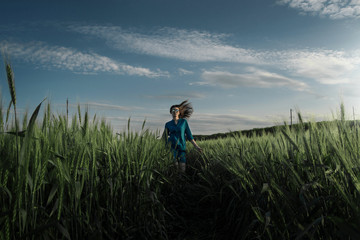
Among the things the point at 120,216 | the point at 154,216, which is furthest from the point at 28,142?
the point at 154,216

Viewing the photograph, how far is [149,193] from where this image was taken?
1927 mm

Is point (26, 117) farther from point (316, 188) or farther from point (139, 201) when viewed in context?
point (316, 188)

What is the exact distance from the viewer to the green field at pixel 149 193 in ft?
4.50

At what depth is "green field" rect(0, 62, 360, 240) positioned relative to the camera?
137 cm

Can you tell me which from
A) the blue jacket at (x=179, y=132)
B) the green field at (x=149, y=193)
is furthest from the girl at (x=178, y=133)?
the green field at (x=149, y=193)

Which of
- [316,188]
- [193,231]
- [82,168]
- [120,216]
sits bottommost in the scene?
[193,231]

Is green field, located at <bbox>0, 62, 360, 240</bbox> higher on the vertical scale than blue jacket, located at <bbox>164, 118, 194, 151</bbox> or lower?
lower

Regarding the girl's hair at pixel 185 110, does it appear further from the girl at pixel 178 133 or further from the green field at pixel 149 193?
the green field at pixel 149 193

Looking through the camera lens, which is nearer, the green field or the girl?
the green field

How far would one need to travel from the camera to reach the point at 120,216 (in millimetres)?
1952

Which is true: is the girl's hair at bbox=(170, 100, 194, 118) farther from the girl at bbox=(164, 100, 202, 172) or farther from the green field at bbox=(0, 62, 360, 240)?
the green field at bbox=(0, 62, 360, 240)

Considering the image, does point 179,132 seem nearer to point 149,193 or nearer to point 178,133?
point 178,133

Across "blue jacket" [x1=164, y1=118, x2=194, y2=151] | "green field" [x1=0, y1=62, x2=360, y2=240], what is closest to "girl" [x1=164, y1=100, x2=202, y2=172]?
"blue jacket" [x1=164, y1=118, x2=194, y2=151]

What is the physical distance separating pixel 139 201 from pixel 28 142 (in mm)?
1113
